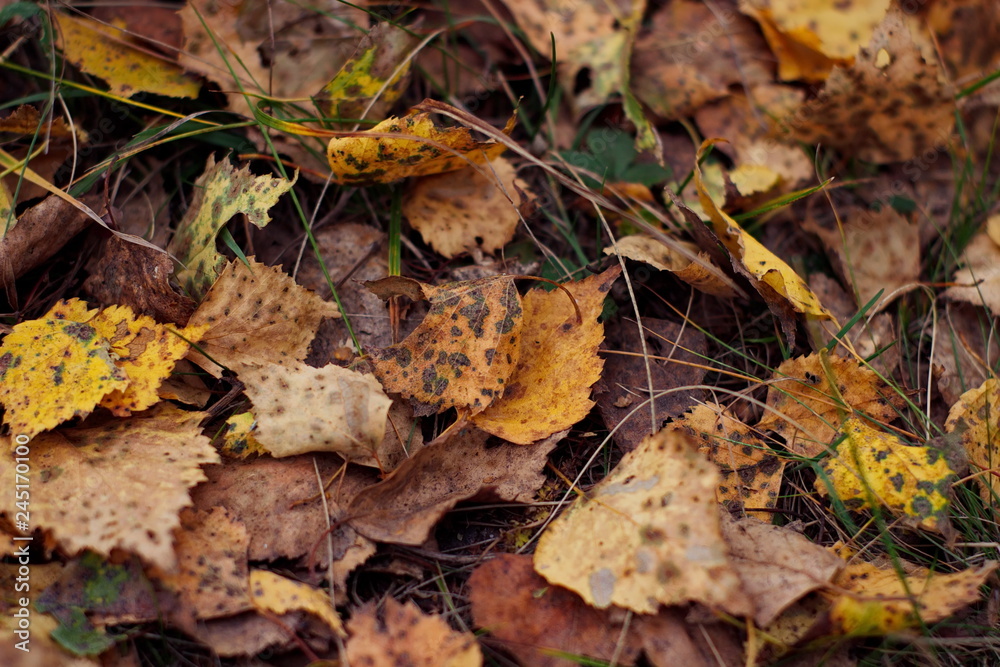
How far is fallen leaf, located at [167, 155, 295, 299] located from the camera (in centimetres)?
151

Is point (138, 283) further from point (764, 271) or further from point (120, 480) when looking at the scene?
point (764, 271)

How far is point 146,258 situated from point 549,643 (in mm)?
1219

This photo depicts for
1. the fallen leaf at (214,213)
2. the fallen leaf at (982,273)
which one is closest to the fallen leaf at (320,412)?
the fallen leaf at (214,213)

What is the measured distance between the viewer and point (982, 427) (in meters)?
1.51

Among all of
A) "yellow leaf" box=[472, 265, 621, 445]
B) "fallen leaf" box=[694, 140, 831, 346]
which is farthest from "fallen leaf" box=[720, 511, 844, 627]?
"fallen leaf" box=[694, 140, 831, 346]

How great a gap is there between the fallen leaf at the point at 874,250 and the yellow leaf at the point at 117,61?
1.85 m

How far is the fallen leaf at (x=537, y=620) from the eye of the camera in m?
1.17

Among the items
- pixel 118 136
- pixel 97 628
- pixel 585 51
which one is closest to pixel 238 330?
pixel 97 628

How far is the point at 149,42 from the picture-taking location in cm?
182

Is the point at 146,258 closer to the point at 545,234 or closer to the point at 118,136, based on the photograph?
the point at 118,136

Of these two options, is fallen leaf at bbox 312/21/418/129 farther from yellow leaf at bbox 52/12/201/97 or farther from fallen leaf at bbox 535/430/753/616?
fallen leaf at bbox 535/430/753/616

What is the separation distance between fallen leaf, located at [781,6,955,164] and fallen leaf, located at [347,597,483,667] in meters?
1.82

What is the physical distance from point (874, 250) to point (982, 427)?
0.61m

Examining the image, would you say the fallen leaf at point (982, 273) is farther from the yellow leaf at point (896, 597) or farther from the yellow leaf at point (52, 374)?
the yellow leaf at point (52, 374)
